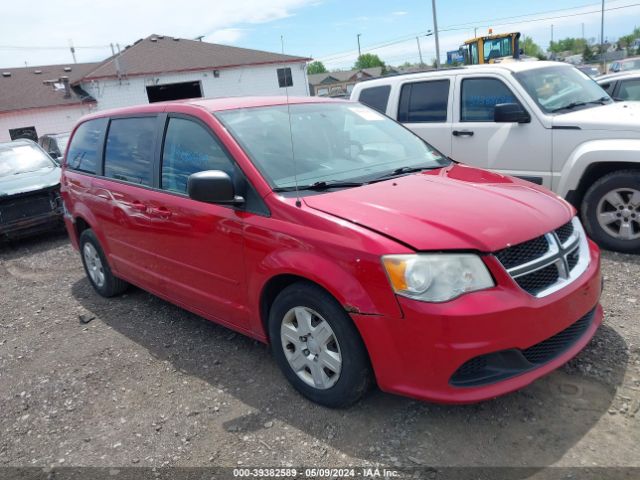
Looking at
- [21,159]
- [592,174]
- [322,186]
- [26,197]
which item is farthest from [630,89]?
[21,159]

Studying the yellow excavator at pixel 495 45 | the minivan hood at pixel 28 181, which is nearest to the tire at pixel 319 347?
the minivan hood at pixel 28 181

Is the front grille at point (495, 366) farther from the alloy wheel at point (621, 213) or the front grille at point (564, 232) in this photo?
the alloy wheel at point (621, 213)

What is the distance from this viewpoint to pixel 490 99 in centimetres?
599

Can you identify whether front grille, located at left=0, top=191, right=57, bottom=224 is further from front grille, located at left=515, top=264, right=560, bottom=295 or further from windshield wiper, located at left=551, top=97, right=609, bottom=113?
front grille, located at left=515, top=264, right=560, bottom=295

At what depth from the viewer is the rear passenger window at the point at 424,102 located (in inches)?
253

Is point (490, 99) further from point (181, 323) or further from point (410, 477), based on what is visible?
point (410, 477)

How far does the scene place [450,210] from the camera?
9.47 ft

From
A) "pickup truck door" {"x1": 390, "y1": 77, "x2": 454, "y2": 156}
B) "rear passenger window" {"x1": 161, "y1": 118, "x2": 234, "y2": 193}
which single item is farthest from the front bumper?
"pickup truck door" {"x1": 390, "y1": 77, "x2": 454, "y2": 156}

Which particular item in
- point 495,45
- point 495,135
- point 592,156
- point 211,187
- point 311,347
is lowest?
point 311,347

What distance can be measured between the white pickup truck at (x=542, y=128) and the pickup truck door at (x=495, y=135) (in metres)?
0.01

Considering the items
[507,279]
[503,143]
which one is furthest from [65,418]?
[503,143]

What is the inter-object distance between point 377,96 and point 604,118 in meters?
2.79

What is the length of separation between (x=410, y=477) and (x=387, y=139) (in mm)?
2428

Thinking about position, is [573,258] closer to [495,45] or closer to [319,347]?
[319,347]
